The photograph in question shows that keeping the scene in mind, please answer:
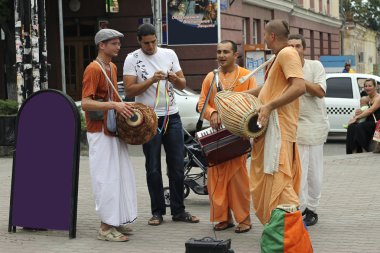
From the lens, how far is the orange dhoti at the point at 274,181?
23.7ft

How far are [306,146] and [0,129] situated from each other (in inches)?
343

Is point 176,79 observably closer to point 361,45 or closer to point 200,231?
point 200,231

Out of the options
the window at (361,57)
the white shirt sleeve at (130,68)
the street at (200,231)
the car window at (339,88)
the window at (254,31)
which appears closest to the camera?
the street at (200,231)

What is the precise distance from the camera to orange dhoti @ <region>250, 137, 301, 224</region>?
23.7ft

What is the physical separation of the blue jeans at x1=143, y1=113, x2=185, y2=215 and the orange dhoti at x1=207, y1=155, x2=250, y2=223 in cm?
45

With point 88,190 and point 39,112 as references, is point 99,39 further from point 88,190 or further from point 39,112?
point 88,190

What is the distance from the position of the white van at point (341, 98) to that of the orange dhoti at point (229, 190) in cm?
1169

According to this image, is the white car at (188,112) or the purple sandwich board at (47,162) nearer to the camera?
the purple sandwich board at (47,162)

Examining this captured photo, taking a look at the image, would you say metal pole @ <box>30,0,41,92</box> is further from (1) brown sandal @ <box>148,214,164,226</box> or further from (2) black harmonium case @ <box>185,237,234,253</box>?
(2) black harmonium case @ <box>185,237,234,253</box>

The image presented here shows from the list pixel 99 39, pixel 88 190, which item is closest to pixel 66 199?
pixel 99 39

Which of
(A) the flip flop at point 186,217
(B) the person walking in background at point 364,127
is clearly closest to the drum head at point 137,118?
(A) the flip flop at point 186,217

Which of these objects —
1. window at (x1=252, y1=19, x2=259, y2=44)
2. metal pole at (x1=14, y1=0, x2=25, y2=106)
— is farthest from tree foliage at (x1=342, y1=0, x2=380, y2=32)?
metal pole at (x1=14, y1=0, x2=25, y2=106)

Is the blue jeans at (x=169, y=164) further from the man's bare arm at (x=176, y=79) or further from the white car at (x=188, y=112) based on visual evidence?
the white car at (x=188, y=112)

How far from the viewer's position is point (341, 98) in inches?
Answer: 785
